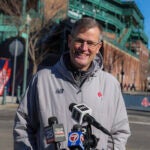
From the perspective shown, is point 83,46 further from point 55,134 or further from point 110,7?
point 110,7

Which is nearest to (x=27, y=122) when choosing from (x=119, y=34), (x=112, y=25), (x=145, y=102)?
(x=145, y=102)

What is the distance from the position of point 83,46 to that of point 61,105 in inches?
15.9

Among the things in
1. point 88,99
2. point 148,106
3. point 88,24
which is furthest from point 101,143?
point 148,106

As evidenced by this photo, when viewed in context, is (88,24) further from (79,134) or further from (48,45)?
(48,45)

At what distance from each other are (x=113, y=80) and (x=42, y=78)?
50cm

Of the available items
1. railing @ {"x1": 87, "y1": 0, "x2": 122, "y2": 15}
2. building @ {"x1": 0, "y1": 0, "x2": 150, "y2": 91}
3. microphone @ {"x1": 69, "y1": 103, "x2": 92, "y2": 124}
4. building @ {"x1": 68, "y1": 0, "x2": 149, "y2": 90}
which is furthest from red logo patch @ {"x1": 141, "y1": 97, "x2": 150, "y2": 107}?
railing @ {"x1": 87, "y1": 0, "x2": 122, "y2": 15}

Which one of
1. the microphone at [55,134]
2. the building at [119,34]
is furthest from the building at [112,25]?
the microphone at [55,134]

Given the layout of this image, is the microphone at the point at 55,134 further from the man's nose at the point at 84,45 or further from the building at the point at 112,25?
the building at the point at 112,25

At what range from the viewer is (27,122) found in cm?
289

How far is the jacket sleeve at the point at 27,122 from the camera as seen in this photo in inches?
112

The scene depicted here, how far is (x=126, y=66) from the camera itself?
82.8 meters

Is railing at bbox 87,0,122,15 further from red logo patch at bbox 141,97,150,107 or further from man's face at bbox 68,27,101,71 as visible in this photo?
man's face at bbox 68,27,101,71

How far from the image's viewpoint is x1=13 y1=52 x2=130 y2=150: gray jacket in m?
2.81

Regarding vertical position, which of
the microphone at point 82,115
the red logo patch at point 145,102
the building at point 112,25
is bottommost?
the red logo patch at point 145,102
